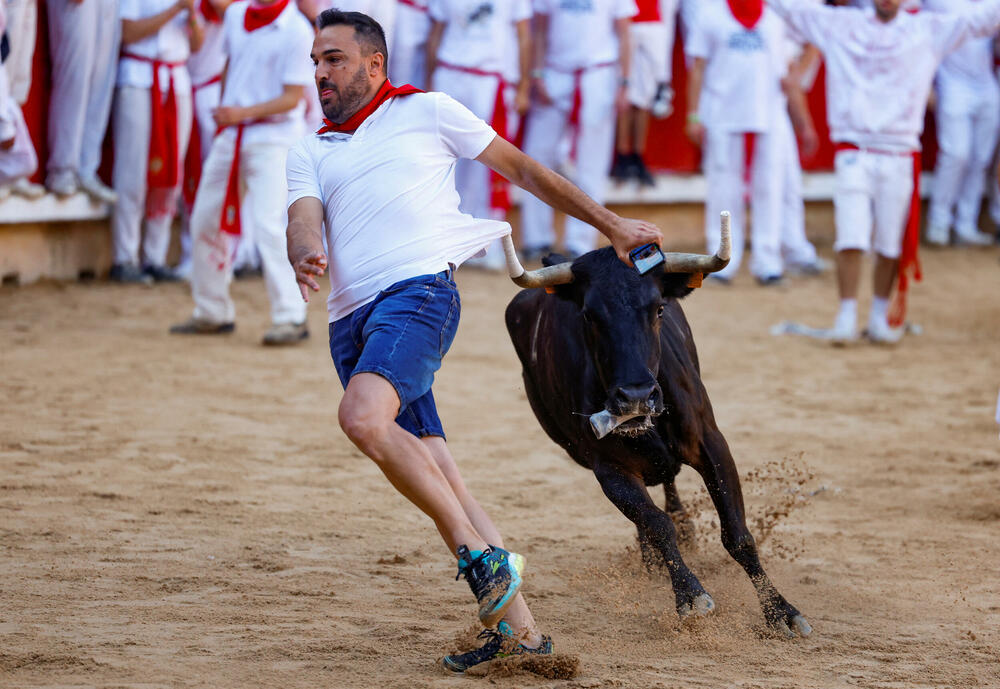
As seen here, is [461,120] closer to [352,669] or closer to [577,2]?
[352,669]

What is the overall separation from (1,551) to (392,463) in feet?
6.07

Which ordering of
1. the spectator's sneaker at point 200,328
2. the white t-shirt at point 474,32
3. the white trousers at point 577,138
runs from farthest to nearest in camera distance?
the white trousers at point 577,138 < the white t-shirt at point 474,32 < the spectator's sneaker at point 200,328

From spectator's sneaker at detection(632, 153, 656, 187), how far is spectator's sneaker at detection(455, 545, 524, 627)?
1041 cm

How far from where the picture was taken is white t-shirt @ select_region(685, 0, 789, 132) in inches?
459

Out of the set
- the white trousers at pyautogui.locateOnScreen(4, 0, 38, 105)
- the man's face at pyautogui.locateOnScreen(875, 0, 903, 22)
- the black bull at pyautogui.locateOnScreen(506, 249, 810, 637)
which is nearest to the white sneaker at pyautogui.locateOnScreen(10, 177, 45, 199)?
the white trousers at pyautogui.locateOnScreen(4, 0, 38, 105)

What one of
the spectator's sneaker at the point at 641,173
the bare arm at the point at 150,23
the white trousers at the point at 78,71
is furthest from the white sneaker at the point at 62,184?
the spectator's sneaker at the point at 641,173

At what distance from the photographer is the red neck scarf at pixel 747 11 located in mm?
11633

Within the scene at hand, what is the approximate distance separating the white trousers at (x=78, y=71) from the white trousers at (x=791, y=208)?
5.45m

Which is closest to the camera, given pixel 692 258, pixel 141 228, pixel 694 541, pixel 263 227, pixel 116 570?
pixel 692 258

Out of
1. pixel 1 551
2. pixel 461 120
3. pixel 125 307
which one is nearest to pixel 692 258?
pixel 461 120

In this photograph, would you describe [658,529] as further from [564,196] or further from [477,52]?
[477,52]

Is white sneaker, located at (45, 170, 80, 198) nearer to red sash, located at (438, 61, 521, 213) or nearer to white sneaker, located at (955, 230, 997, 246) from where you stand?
red sash, located at (438, 61, 521, 213)

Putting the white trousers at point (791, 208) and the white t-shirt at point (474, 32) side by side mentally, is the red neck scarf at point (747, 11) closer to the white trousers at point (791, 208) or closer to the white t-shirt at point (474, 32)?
the white trousers at point (791, 208)

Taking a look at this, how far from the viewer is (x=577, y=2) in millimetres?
11945
